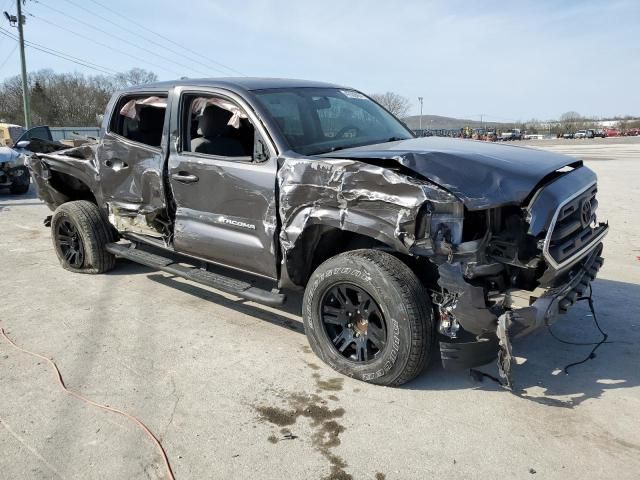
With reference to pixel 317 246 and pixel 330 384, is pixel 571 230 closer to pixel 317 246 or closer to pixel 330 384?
pixel 317 246

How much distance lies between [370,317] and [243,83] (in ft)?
7.23

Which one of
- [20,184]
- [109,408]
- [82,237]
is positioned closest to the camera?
[109,408]

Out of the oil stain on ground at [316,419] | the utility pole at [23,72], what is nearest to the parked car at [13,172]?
the oil stain on ground at [316,419]

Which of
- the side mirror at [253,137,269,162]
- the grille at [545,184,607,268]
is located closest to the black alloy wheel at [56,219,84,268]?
the side mirror at [253,137,269,162]

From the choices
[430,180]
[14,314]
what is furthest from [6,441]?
[430,180]

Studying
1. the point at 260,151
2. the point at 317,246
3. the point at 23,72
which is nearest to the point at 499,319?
the point at 317,246

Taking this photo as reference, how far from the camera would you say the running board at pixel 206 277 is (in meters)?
3.90

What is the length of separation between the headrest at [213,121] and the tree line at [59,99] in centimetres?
6894

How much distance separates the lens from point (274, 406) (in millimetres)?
3199

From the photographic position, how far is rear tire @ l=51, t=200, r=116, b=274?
5605 mm

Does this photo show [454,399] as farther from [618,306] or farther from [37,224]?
[37,224]

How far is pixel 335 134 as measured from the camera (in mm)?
4211

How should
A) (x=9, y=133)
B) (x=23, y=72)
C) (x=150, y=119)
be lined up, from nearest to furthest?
(x=150, y=119) < (x=9, y=133) < (x=23, y=72)

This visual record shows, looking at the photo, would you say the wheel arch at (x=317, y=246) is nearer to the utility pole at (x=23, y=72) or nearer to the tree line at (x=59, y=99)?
the utility pole at (x=23, y=72)
